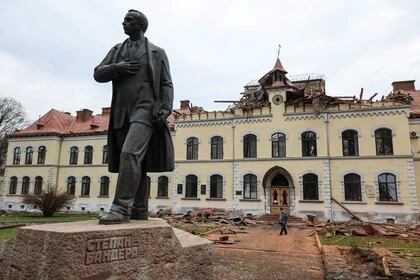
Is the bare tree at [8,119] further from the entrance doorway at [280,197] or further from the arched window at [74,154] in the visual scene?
the entrance doorway at [280,197]

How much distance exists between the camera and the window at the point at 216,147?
27.0 metres

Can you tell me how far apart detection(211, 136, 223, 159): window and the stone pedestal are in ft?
75.1

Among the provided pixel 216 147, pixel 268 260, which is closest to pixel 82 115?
pixel 216 147

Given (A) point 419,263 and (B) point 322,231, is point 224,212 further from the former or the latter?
(A) point 419,263

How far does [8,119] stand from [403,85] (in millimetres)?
44312

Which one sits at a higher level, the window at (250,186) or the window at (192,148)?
the window at (192,148)

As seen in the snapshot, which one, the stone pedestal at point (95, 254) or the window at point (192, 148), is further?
the window at point (192, 148)

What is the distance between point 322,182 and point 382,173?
3.94m

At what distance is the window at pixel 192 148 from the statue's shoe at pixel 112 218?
23705mm

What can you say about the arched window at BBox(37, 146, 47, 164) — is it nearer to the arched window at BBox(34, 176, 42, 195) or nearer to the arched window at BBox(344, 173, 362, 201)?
the arched window at BBox(34, 176, 42, 195)

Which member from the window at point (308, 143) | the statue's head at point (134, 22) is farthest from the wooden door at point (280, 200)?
the statue's head at point (134, 22)

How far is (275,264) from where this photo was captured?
9383 mm

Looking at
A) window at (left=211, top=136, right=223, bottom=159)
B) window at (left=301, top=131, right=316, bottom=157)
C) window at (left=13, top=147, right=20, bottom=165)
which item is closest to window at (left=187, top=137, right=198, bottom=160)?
window at (left=211, top=136, right=223, bottom=159)

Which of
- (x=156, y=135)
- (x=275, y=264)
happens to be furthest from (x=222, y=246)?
(x=156, y=135)
